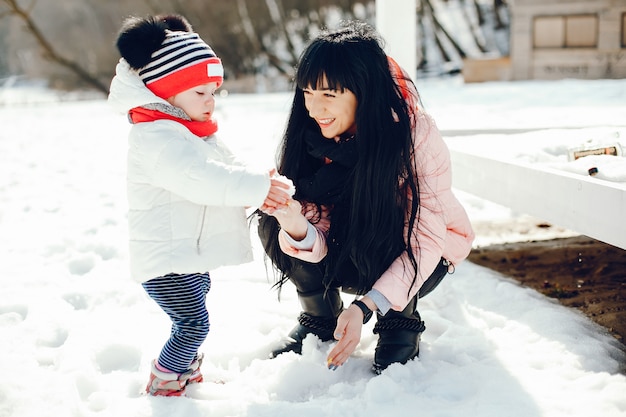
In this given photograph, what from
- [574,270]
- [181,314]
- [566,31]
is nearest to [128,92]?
[181,314]

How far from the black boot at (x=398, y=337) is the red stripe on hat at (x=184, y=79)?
0.77m

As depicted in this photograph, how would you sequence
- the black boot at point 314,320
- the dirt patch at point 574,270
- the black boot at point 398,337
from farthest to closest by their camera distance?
the dirt patch at point 574,270 → the black boot at point 314,320 → the black boot at point 398,337

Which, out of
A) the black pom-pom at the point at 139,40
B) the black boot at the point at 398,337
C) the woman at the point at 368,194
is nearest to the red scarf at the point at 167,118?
the black pom-pom at the point at 139,40

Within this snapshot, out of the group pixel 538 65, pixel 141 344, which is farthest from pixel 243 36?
pixel 141 344

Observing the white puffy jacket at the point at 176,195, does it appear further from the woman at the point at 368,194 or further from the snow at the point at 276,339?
the snow at the point at 276,339

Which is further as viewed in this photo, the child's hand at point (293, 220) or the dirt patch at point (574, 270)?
the dirt patch at point (574, 270)

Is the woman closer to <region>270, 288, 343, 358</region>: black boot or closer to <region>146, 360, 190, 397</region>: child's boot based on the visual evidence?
<region>270, 288, 343, 358</region>: black boot

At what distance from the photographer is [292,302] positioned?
2107 millimetres

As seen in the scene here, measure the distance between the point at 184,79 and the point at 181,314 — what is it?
576 mm

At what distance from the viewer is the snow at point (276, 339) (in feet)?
4.70

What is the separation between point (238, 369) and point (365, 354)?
0.35m

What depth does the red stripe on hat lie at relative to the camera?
1.53 meters

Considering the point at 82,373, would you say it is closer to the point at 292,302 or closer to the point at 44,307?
the point at 44,307

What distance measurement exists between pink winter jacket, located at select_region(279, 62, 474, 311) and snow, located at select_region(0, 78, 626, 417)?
0.73 ft
